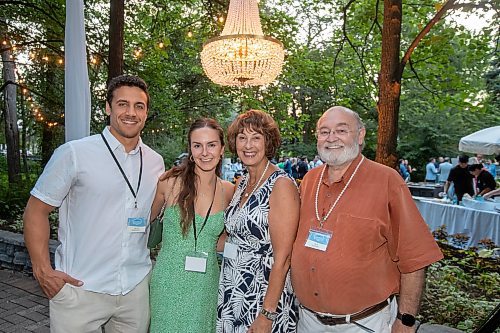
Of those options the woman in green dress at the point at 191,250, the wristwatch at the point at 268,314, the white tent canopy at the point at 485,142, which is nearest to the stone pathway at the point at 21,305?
the woman in green dress at the point at 191,250

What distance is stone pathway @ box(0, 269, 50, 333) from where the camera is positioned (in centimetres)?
350

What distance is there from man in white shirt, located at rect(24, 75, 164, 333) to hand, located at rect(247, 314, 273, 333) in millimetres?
663

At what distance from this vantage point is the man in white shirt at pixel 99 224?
1953 millimetres

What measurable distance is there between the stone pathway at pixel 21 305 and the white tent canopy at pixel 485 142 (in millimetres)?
8389

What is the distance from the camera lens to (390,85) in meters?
3.87

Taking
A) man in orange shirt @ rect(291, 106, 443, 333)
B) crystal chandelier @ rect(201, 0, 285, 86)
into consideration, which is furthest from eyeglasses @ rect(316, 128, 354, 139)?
crystal chandelier @ rect(201, 0, 285, 86)

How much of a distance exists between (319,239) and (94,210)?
1.11 m

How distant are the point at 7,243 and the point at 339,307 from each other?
4.53m

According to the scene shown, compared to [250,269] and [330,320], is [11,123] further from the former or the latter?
[330,320]

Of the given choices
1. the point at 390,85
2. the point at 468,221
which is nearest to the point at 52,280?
the point at 390,85

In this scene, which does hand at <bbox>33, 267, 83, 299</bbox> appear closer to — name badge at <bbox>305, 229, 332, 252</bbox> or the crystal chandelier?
name badge at <bbox>305, 229, 332, 252</bbox>

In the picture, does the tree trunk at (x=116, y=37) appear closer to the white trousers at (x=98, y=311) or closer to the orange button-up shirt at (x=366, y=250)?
the white trousers at (x=98, y=311)

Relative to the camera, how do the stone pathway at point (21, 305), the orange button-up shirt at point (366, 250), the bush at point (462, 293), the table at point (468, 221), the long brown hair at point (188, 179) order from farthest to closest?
the table at point (468, 221)
the stone pathway at point (21, 305)
the bush at point (462, 293)
the long brown hair at point (188, 179)
the orange button-up shirt at point (366, 250)

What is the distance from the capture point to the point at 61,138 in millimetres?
11016
